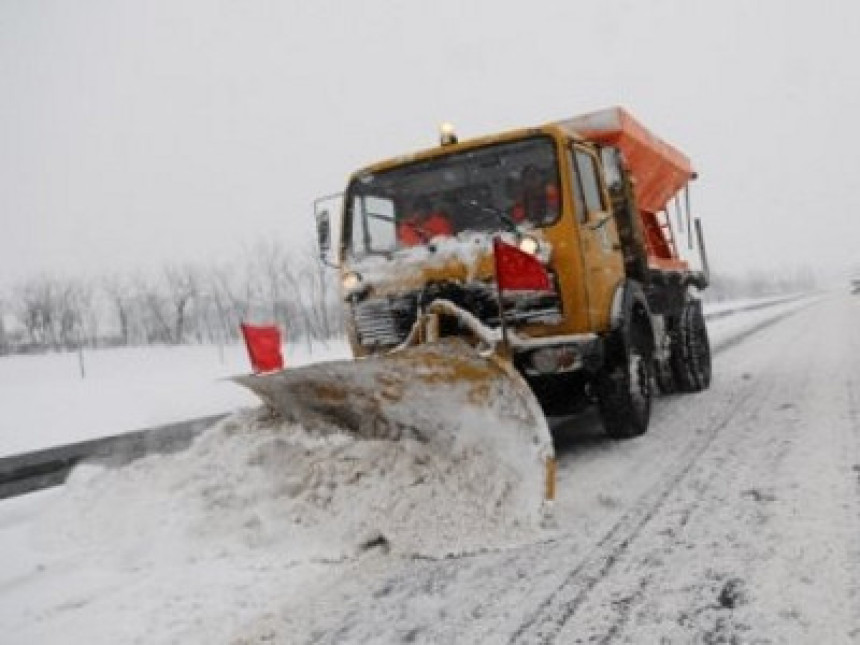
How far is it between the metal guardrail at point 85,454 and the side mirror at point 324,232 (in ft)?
5.94

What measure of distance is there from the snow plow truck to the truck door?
0.06 feet

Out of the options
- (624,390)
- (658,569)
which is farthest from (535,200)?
(658,569)

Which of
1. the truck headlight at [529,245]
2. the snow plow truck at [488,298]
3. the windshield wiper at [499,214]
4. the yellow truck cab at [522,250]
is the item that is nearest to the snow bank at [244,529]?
the snow plow truck at [488,298]

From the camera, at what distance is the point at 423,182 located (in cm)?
653

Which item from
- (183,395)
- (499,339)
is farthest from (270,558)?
(183,395)

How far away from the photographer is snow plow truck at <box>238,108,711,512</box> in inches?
193

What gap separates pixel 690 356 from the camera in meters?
9.51

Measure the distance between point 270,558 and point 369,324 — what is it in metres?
2.20

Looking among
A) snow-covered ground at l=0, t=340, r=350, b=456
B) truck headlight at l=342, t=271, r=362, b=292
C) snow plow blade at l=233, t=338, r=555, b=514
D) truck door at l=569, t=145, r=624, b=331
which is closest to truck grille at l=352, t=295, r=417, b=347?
truck headlight at l=342, t=271, r=362, b=292

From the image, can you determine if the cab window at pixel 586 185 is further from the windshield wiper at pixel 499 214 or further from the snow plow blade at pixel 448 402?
the snow plow blade at pixel 448 402

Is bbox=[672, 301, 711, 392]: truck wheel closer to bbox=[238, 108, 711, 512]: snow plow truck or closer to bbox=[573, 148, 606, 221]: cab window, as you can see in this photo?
bbox=[238, 108, 711, 512]: snow plow truck

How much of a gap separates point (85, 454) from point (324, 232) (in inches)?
94.0

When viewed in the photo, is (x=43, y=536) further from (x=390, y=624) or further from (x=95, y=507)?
(x=390, y=624)

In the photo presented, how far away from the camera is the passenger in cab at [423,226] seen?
6.28 metres
